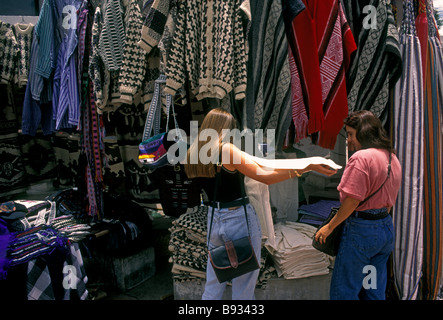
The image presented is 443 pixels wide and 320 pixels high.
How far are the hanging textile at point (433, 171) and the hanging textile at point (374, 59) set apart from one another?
38 centimetres

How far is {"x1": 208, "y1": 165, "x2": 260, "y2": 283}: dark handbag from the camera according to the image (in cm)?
223

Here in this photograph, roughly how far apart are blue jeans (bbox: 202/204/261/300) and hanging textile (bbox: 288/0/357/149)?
35.3 inches

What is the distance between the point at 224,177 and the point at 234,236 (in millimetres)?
424

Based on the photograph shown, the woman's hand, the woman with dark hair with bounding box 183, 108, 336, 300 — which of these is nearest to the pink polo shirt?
the woman's hand

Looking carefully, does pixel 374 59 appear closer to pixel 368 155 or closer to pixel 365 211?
pixel 368 155

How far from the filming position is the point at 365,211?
228 centimetres

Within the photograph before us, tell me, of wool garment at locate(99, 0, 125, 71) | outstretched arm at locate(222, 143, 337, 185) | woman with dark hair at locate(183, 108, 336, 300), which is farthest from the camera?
wool garment at locate(99, 0, 125, 71)

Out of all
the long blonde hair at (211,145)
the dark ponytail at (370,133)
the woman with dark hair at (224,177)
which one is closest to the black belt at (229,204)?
the woman with dark hair at (224,177)

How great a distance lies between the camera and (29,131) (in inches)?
130

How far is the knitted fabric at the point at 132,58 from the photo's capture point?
8.41 feet

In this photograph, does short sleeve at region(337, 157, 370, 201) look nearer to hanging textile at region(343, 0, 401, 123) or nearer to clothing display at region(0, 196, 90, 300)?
hanging textile at region(343, 0, 401, 123)

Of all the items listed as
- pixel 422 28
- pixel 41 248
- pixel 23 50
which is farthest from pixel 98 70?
pixel 422 28

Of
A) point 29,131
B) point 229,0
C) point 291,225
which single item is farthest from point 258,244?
point 29,131

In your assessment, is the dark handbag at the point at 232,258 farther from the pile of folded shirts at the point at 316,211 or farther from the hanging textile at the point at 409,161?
the hanging textile at the point at 409,161
